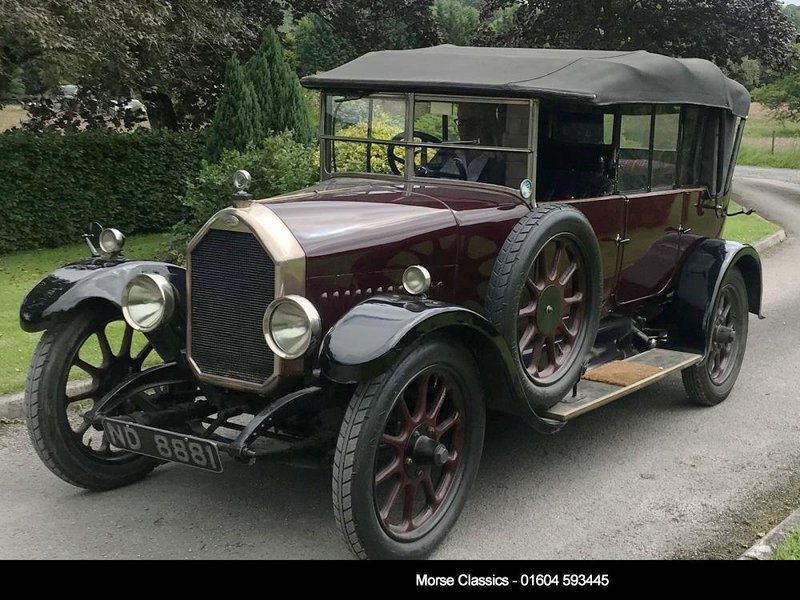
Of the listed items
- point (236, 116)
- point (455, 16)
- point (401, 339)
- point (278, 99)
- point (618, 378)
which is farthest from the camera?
point (455, 16)

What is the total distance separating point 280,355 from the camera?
3734mm

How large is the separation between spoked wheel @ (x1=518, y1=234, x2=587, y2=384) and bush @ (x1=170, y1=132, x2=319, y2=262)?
472 centimetres

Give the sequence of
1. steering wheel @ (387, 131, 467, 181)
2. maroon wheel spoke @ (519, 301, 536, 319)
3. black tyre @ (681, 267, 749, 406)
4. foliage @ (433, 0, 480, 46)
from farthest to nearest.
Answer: foliage @ (433, 0, 480, 46) → black tyre @ (681, 267, 749, 406) → steering wheel @ (387, 131, 467, 181) → maroon wheel spoke @ (519, 301, 536, 319)

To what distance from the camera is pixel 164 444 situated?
3850 mm

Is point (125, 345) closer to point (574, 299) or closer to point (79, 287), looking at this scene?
point (79, 287)

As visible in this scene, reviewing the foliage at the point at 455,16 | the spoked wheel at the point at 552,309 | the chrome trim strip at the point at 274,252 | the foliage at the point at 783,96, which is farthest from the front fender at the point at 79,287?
the foliage at the point at 455,16

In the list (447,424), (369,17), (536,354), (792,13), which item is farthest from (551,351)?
(792,13)

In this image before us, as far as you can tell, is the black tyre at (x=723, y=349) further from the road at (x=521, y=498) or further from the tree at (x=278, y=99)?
the tree at (x=278, y=99)

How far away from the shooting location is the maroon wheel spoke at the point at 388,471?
371 cm

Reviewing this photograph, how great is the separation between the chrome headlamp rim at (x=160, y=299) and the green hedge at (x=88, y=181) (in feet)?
21.8

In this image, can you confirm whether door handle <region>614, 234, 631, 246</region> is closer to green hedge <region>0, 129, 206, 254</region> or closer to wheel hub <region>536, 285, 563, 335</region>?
wheel hub <region>536, 285, 563, 335</region>

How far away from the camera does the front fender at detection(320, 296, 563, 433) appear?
3.53 meters

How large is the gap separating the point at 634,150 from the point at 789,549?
105 inches

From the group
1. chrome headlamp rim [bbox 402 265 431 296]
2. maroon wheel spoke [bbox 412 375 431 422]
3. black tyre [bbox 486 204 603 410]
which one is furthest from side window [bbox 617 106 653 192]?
maroon wheel spoke [bbox 412 375 431 422]
